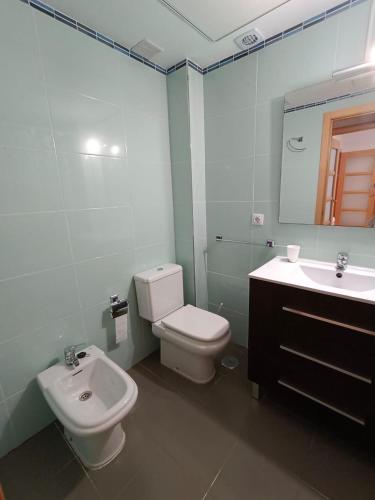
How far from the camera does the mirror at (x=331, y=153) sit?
1.25 meters

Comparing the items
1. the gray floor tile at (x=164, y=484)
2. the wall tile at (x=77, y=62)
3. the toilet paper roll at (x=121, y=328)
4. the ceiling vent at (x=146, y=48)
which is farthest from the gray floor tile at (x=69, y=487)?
the ceiling vent at (x=146, y=48)

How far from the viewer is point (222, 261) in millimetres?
1979

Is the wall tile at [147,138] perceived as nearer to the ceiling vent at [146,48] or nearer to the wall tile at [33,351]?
the ceiling vent at [146,48]

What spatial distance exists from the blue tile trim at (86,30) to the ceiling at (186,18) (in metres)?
0.03

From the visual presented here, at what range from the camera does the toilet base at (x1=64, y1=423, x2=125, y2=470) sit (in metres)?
1.14

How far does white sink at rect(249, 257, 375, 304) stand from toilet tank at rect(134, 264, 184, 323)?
680mm

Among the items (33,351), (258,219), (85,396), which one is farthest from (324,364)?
(33,351)

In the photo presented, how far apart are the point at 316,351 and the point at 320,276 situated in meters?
0.44

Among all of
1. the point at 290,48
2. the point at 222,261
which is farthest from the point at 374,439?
the point at 290,48

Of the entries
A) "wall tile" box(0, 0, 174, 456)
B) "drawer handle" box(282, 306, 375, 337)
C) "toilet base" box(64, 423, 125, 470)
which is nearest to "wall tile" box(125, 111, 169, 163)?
"wall tile" box(0, 0, 174, 456)

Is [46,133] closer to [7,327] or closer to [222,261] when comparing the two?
[7,327]

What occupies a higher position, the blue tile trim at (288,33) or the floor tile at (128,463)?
the blue tile trim at (288,33)

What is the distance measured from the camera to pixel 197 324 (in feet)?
5.29

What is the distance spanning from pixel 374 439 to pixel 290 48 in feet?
6.80
